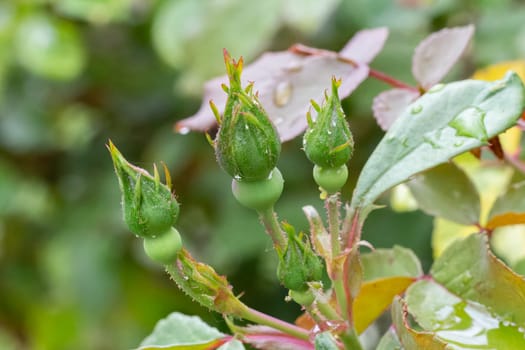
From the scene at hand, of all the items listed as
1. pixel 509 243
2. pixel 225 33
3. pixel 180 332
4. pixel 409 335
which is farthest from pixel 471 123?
pixel 225 33

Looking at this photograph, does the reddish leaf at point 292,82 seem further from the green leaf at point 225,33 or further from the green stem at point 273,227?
the green leaf at point 225,33

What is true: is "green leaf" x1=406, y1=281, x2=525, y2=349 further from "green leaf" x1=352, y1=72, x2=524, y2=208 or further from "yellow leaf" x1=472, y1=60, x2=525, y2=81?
"yellow leaf" x1=472, y1=60, x2=525, y2=81

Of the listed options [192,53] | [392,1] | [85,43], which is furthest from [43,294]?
[392,1]

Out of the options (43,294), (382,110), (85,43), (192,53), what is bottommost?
(43,294)

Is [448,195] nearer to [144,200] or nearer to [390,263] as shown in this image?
[390,263]

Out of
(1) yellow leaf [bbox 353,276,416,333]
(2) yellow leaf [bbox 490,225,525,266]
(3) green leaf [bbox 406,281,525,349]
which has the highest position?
(1) yellow leaf [bbox 353,276,416,333]

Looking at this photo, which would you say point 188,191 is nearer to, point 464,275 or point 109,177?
point 109,177

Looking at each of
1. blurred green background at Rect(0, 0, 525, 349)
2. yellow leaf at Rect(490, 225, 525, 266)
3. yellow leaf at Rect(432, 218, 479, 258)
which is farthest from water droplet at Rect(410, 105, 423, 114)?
blurred green background at Rect(0, 0, 525, 349)
